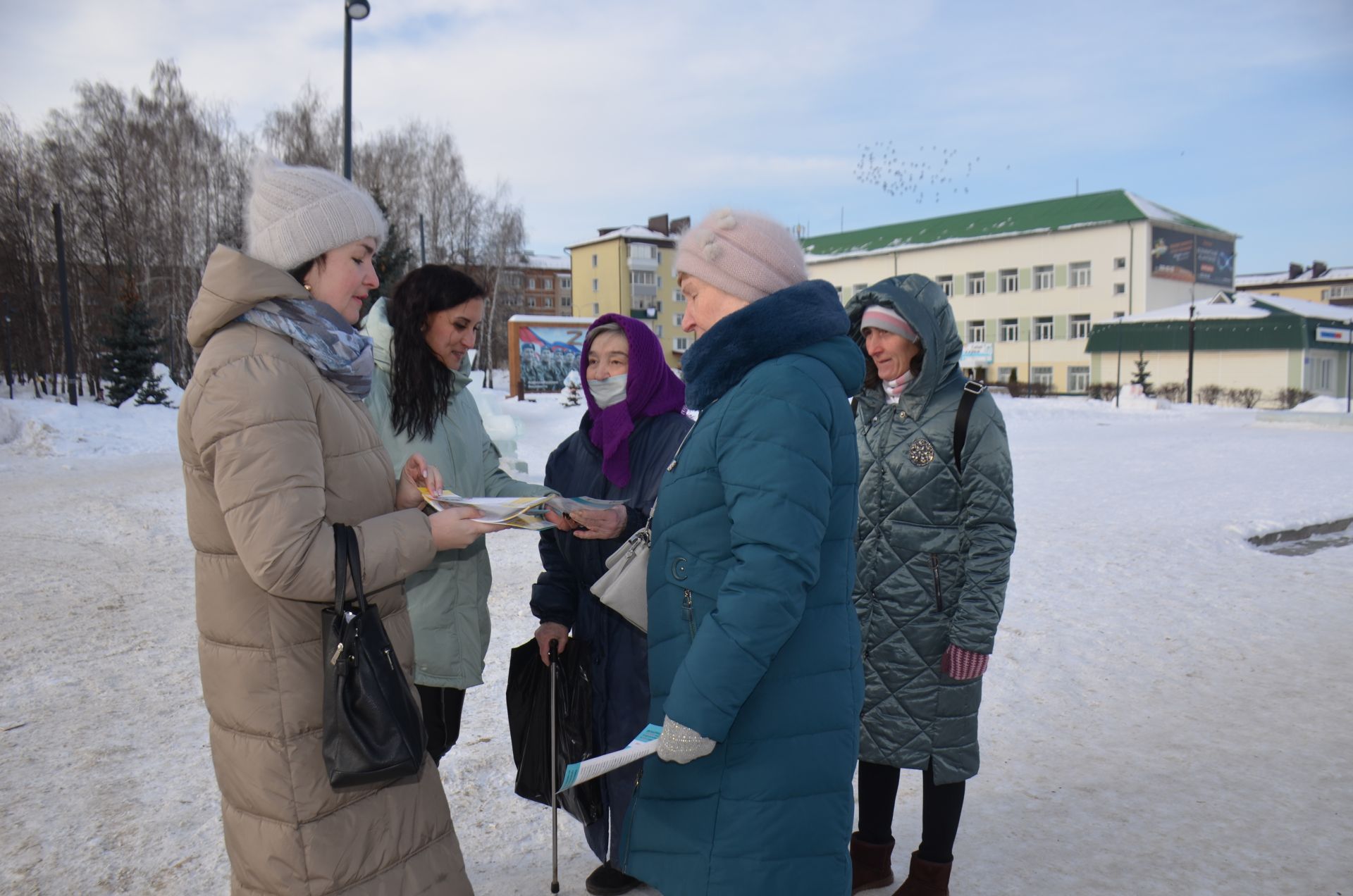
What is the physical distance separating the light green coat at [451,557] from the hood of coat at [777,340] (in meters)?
0.98

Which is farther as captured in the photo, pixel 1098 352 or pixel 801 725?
pixel 1098 352

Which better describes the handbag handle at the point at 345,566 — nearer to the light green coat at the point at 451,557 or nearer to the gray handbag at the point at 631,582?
the gray handbag at the point at 631,582

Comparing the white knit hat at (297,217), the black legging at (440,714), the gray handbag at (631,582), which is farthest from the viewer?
the black legging at (440,714)

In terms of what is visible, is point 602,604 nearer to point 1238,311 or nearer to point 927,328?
point 927,328

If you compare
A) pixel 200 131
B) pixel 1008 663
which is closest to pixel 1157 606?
pixel 1008 663

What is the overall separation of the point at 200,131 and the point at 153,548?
36.3 m

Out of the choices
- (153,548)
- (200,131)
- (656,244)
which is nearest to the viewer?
(153,548)

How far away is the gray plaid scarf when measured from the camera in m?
1.95

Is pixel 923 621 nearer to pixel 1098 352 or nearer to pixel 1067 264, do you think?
pixel 1098 352

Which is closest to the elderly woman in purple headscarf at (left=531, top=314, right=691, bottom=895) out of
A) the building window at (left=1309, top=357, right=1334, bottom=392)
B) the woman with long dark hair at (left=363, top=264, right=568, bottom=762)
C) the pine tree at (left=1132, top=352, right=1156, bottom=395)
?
the woman with long dark hair at (left=363, top=264, right=568, bottom=762)

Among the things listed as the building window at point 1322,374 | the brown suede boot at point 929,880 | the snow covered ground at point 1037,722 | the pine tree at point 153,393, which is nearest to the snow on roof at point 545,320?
the pine tree at point 153,393

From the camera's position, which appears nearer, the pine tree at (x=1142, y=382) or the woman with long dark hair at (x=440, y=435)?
the woman with long dark hair at (x=440, y=435)

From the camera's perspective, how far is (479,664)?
3053mm

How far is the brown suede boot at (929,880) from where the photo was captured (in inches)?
116
